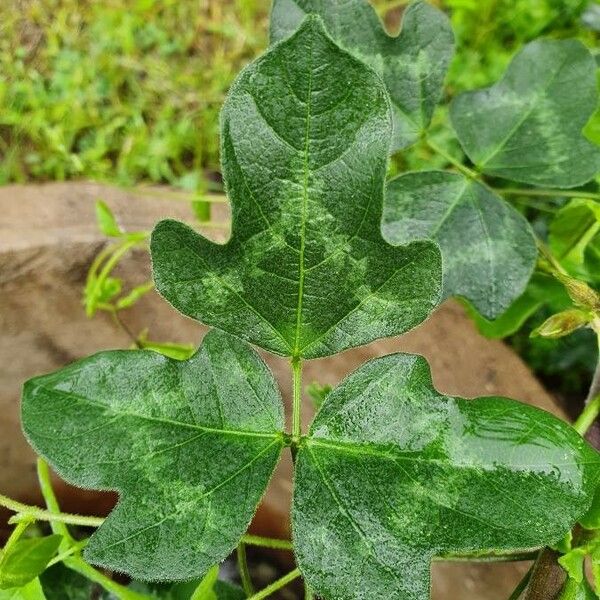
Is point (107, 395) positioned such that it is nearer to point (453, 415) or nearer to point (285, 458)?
point (453, 415)

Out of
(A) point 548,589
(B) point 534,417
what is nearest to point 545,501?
(B) point 534,417

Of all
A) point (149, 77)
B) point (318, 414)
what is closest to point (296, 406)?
point (318, 414)

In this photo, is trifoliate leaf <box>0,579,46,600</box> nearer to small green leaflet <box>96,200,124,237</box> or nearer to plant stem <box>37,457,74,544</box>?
plant stem <box>37,457,74,544</box>

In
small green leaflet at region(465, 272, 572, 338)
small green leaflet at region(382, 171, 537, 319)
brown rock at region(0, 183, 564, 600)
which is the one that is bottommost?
brown rock at region(0, 183, 564, 600)

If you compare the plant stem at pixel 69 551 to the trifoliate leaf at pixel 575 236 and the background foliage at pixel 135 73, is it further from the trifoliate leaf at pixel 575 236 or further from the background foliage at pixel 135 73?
the background foliage at pixel 135 73

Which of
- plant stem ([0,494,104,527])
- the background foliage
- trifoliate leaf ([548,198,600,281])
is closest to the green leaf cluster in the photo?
plant stem ([0,494,104,527])

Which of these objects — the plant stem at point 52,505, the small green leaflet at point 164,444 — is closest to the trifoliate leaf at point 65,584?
the plant stem at point 52,505
